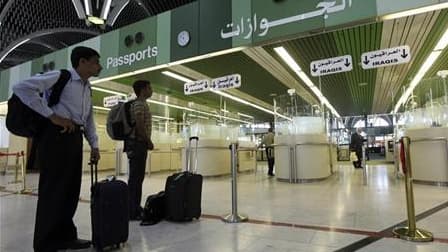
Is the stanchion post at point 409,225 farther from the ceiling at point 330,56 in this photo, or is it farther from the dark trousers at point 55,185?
the ceiling at point 330,56

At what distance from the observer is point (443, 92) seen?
6641mm

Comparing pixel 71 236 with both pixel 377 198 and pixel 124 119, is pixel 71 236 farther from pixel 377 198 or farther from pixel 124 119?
pixel 377 198

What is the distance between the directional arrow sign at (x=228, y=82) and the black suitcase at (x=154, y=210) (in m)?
4.50

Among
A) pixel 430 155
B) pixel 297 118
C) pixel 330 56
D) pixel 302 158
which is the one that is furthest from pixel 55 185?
pixel 330 56

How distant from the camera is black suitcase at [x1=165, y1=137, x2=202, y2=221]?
313 cm

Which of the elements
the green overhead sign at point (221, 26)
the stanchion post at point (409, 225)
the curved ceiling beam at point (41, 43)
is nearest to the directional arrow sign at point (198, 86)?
the green overhead sign at point (221, 26)

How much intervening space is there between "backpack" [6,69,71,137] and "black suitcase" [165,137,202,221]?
1.35 meters

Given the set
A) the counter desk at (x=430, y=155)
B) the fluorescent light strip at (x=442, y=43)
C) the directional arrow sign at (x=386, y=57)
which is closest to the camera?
the directional arrow sign at (x=386, y=57)

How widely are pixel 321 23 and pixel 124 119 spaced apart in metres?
3.00

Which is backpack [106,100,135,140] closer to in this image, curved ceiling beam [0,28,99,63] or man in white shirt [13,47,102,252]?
man in white shirt [13,47,102,252]

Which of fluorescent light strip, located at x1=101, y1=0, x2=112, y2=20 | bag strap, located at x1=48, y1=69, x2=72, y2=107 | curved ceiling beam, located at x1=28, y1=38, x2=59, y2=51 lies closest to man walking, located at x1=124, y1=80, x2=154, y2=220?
bag strap, located at x1=48, y1=69, x2=72, y2=107

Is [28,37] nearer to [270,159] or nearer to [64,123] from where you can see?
[270,159]

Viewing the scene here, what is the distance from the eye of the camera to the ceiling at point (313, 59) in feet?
21.6

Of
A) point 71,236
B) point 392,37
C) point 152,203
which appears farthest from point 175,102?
point 71,236
